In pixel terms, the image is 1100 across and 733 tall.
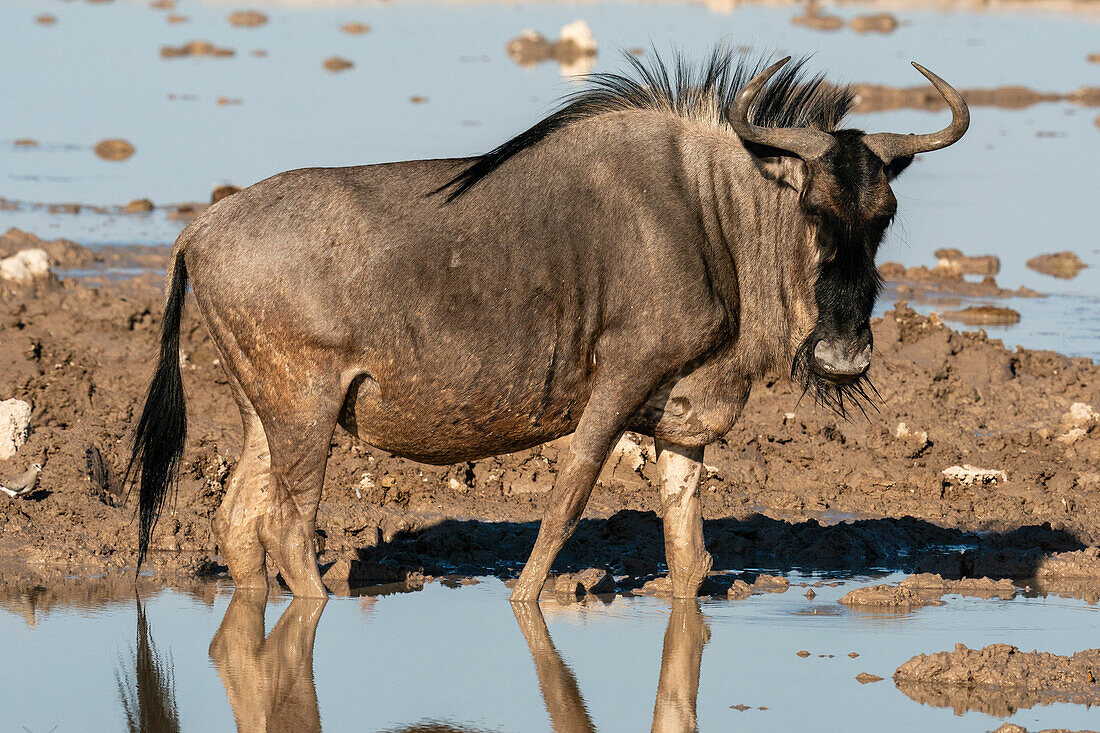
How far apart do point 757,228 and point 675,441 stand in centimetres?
106

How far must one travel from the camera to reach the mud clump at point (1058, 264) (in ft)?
51.7

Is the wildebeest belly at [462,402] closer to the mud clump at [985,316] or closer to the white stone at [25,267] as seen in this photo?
the white stone at [25,267]

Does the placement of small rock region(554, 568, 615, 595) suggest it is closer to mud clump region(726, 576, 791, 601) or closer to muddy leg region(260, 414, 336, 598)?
mud clump region(726, 576, 791, 601)

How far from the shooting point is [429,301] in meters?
6.75

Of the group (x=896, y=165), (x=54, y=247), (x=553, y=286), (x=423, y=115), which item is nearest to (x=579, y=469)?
(x=553, y=286)

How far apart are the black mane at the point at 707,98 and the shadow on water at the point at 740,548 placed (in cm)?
209

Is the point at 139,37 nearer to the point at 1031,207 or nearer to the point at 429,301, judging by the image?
the point at 1031,207

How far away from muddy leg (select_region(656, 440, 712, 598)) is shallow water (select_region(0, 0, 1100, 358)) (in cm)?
181

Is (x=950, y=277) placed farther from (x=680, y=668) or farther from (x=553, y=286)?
(x=680, y=668)

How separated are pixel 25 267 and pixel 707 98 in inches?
294

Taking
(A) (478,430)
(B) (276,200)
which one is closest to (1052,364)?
(A) (478,430)

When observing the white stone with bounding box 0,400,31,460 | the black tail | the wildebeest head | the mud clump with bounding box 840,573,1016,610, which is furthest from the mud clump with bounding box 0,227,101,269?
the mud clump with bounding box 840,573,1016,610

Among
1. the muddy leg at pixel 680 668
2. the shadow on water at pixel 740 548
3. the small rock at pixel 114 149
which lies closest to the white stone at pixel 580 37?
the small rock at pixel 114 149

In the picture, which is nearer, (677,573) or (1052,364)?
(677,573)
